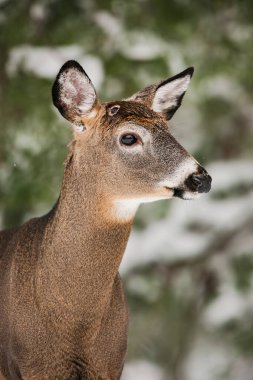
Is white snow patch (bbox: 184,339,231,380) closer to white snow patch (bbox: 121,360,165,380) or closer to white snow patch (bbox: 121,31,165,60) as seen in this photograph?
white snow patch (bbox: 121,360,165,380)

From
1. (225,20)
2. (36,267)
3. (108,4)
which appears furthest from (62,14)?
(36,267)

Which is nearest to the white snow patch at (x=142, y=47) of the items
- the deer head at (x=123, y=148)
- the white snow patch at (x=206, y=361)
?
the white snow patch at (x=206, y=361)

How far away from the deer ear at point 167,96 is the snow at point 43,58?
586cm

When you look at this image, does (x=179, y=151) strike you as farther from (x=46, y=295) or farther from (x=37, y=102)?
(x=37, y=102)

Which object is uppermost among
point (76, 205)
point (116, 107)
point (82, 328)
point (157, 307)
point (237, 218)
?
point (237, 218)

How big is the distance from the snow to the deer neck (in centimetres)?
610

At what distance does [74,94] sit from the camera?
183 inches

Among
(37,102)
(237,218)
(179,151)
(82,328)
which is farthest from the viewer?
(237,218)

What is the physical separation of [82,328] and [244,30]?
288 inches

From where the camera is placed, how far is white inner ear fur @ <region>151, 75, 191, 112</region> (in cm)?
487

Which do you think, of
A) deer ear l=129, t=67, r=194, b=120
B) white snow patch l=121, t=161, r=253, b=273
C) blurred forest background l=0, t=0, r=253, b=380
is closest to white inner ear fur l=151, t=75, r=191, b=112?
deer ear l=129, t=67, r=194, b=120

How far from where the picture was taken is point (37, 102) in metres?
10.7

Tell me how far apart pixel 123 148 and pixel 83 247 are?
49 cm

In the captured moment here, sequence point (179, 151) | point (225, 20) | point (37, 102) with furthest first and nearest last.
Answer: point (225, 20) → point (37, 102) → point (179, 151)
